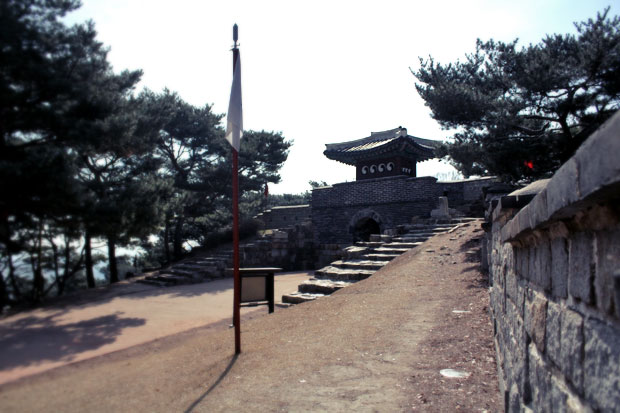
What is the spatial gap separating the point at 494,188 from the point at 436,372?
202 inches

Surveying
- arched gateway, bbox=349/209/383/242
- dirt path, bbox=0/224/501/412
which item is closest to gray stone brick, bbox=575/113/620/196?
dirt path, bbox=0/224/501/412

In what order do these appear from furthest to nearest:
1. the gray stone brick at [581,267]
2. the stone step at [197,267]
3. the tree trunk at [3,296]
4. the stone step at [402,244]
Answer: the stone step at [197,267], the stone step at [402,244], the tree trunk at [3,296], the gray stone brick at [581,267]

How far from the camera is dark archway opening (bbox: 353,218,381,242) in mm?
17844

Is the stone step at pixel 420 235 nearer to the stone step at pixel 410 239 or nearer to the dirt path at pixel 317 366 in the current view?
the stone step at pixel 410 239

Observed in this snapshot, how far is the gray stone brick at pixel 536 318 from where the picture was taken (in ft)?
4.73

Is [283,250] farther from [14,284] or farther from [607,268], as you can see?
[607,268]

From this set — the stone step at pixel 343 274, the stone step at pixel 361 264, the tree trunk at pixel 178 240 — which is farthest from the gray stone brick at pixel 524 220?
the tree trunk at pixel 178 240

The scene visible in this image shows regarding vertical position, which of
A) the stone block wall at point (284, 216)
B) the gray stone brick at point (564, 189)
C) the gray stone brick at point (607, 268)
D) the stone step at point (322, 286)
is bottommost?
the stone step at point (322, 286)

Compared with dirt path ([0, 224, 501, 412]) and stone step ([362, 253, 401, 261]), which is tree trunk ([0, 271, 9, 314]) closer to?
dirt path ([0, 224, 501, 412])

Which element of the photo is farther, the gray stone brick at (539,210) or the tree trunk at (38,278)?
the tree trunk at (38,278)

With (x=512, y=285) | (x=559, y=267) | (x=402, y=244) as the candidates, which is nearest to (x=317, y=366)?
(x=512, y=285)

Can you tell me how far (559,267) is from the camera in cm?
127

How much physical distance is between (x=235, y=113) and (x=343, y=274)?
524cm

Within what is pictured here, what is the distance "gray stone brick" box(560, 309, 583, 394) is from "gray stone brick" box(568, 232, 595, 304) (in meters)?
0.07
